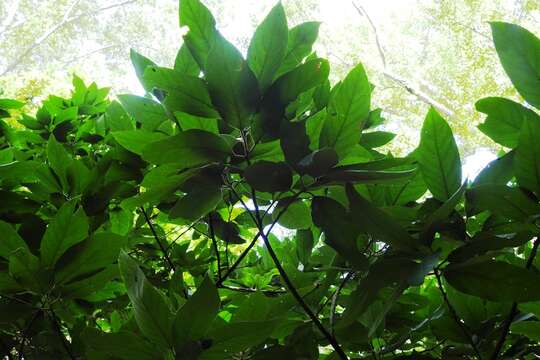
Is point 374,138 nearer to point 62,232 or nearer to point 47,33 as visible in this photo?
point 62,232

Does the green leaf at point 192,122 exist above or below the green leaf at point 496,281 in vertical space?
above

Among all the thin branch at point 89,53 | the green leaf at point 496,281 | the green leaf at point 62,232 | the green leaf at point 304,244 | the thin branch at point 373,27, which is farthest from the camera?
the thin branch at point 89,53

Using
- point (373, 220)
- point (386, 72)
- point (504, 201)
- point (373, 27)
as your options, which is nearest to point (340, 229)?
point (373, 220)

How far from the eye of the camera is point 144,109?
2.19 ft

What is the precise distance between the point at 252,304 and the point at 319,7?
1210cm

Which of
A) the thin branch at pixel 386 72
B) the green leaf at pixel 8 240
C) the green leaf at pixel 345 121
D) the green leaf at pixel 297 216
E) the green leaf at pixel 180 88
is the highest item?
the thin branch at pixel 386 72

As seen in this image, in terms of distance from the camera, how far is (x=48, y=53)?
13.5 meters

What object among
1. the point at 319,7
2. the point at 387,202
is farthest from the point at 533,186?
the point at 319,7

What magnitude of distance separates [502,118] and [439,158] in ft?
0.30

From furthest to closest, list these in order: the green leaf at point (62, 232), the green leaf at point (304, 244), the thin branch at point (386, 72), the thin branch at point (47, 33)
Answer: the thin branch at point (47, 33)
the thin branch at point (386, 72)
the green leaf at point (304, 244)
the green leaf at point (62, 232)

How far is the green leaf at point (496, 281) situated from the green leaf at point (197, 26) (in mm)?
326

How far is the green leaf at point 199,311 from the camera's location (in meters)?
0.42

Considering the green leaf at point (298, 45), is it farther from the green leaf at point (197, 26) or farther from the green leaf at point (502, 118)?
the green leaf at point (502, 118)

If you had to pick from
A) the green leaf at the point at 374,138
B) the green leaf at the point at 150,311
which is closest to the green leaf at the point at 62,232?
A: the green leaf at the point at 150,311
